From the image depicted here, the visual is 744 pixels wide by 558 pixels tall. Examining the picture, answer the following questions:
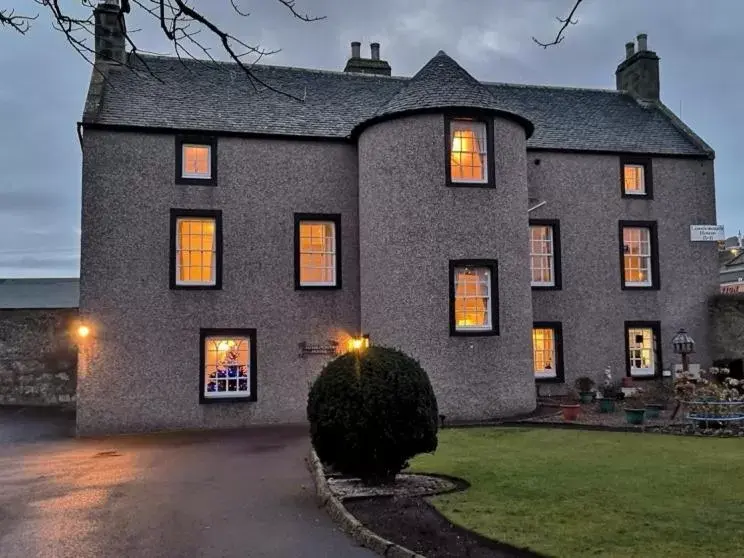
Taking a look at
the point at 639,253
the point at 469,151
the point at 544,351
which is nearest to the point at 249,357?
the point at 469,151

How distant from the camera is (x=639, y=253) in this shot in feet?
63.5

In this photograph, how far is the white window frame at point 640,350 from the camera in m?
18.8

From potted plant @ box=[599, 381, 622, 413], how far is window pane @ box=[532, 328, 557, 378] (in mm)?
1498

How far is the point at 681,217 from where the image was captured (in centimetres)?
1967

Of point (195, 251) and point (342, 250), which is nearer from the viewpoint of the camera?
point (195, 251)

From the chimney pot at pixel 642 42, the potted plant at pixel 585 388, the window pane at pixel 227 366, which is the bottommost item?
the potted plant at pixel 585 388

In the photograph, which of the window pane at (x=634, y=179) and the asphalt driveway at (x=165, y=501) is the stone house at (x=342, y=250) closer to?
the window pane at (x=634, y=179)

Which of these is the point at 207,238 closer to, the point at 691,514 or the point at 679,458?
the point at 679,458

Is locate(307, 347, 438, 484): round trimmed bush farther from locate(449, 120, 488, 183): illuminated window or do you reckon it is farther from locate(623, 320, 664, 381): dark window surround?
locate(623, 320, 664, 381): dark window surround

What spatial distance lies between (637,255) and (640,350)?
9.09 feet

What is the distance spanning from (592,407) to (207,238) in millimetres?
10796

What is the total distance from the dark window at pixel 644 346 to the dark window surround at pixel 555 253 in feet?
8.03

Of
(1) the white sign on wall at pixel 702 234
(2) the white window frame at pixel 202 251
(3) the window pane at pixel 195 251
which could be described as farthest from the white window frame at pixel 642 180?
(3) the window pane at pixel 195 251

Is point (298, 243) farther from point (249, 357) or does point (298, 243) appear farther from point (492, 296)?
point (492, 296)
